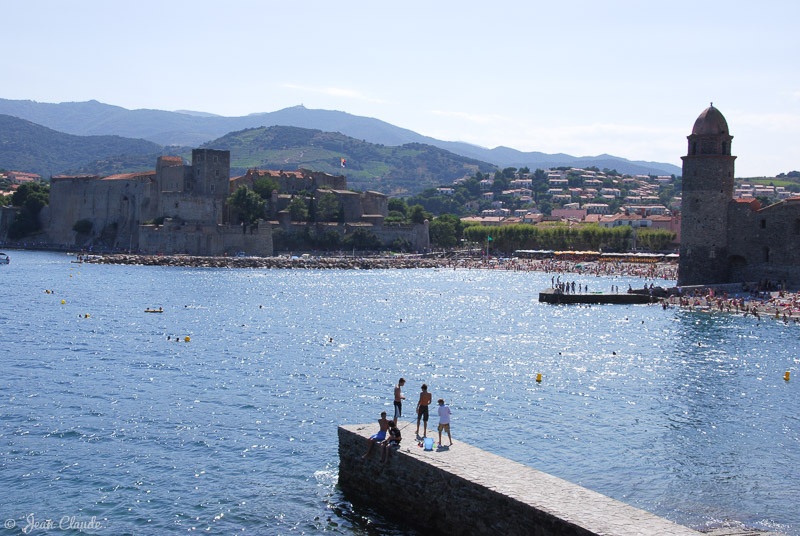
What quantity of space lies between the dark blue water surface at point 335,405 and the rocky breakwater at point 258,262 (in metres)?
31.9

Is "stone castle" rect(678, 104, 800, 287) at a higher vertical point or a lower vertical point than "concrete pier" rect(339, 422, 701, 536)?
higher

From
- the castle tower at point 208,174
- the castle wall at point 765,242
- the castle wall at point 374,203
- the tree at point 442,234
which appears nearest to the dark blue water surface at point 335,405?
the castle wall at point 765,242

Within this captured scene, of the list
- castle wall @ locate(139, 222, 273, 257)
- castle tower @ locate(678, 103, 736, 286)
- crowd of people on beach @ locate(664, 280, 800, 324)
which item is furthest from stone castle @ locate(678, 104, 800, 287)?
castle wall @ locate(139, 222, 273, 257)

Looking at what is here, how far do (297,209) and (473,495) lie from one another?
75415mm

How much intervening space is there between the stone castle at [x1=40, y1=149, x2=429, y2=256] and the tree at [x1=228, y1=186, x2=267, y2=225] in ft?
3.19

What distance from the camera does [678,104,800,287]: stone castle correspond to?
45094mm

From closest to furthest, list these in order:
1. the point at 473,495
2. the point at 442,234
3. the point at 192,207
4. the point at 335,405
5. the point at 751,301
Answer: the point at 473,495
the point at 335,405
the point at 751,301
the point at 192,207
the point at 442,234

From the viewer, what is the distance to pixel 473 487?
11953 millimetres

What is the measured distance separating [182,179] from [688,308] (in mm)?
53646

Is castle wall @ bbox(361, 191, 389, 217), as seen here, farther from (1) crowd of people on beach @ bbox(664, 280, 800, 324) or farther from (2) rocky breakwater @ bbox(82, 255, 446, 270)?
(1) crowd of people on beach @ bbox(664, 280, 800, 324)

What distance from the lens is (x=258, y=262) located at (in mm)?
77312

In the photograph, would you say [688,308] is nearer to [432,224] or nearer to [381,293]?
[381,293]

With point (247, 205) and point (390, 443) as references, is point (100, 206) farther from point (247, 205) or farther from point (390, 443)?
point (390, 443)

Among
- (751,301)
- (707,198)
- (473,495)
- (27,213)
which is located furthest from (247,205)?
(473,495)
